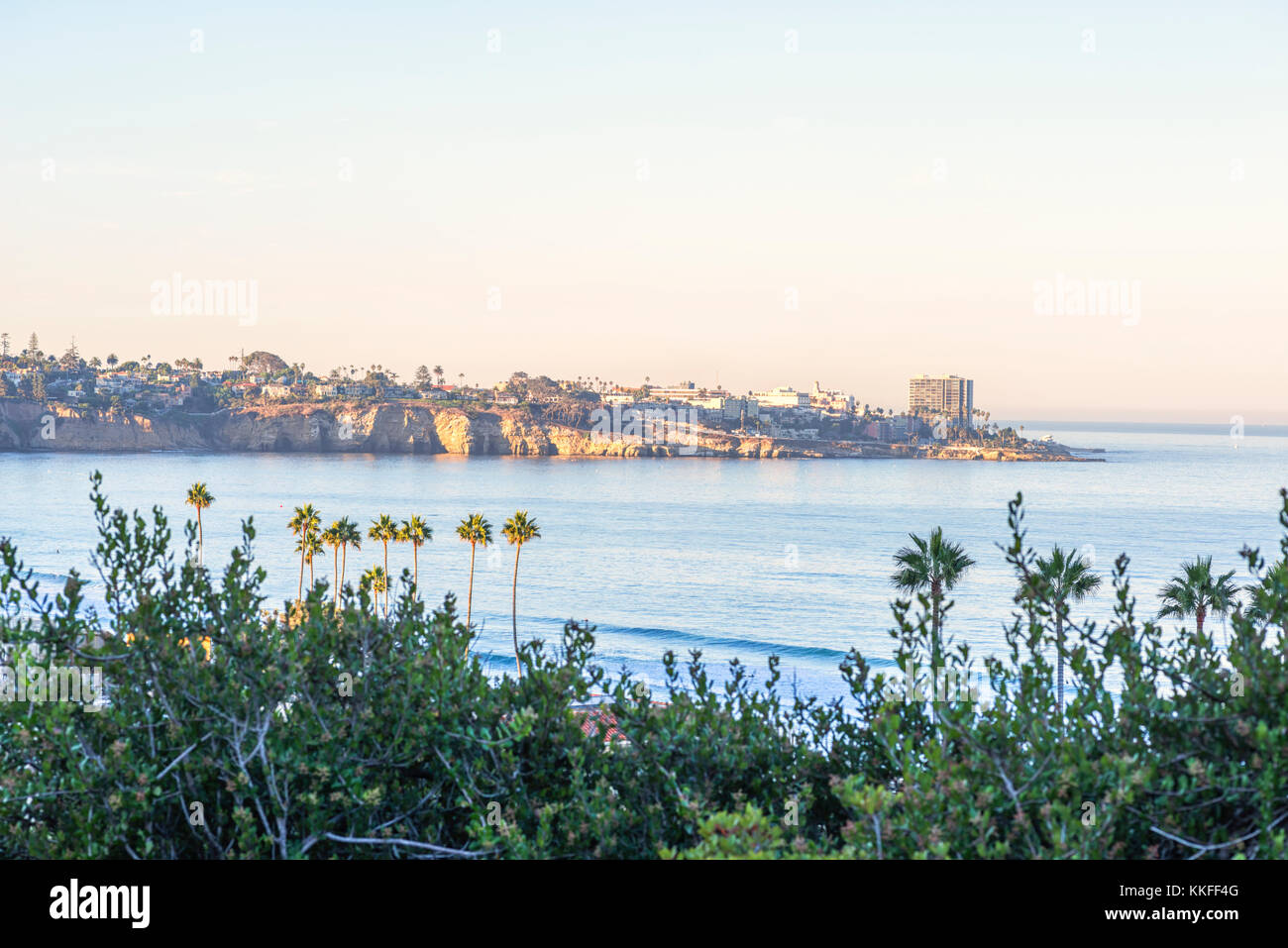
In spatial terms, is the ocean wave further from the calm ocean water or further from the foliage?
the foliage

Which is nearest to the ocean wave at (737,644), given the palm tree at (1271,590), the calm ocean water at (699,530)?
the calm ocean water at (699,530)

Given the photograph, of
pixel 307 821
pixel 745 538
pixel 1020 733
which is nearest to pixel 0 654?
pixel 307 821

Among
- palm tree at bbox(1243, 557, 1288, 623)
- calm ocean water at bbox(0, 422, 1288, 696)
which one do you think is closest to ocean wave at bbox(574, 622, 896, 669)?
calm ocean water at bbox(0, 422, 1288, 696)

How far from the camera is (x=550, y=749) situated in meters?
7.01

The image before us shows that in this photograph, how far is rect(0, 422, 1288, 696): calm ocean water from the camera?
60031 mm

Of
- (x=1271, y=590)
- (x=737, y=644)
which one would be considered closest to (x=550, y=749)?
(x=1271, y=590)

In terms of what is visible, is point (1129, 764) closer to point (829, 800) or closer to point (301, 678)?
point (829, 800)

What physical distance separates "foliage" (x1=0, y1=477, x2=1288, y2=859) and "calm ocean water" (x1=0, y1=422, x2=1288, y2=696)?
16.4 m

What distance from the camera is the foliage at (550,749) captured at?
18.3ft

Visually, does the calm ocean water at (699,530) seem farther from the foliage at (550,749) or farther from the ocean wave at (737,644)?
the foliage at (550,749)

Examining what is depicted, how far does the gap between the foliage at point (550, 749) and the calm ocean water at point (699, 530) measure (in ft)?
54.0
